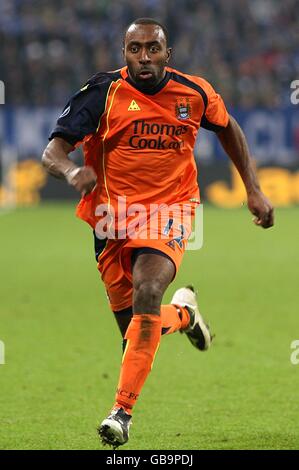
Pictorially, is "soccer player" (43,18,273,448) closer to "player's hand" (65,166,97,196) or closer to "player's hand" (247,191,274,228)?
"player's hand" (247,191,274,228)

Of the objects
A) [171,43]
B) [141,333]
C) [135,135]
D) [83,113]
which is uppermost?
[171,43]

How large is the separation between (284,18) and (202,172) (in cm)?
522

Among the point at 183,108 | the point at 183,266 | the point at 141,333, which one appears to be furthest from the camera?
the point at 183,266

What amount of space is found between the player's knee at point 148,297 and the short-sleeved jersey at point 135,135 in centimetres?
60

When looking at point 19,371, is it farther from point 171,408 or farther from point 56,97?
point 56,97

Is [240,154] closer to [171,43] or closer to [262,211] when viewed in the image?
[262,211]

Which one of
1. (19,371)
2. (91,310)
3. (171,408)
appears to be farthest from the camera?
(91,310)

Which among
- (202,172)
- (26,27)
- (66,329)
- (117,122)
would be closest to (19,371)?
(66,329)

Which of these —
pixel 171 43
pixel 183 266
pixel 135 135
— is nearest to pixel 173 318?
pixel 135 135

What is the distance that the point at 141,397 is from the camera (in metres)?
6.62

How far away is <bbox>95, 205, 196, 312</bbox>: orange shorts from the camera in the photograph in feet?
18.2

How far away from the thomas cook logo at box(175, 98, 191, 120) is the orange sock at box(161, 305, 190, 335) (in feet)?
3.84

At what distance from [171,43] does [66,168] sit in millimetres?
18256

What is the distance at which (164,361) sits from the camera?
785cm
